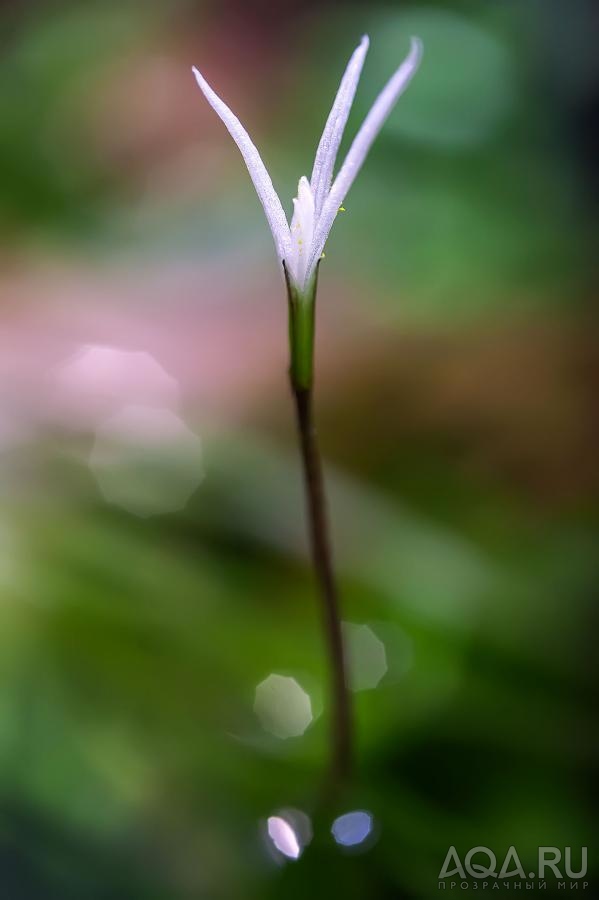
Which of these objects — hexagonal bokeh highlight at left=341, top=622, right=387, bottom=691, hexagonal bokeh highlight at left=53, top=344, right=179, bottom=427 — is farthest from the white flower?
hexagonal bokeh highlight at left=53, top=344, right=179, bottom=427

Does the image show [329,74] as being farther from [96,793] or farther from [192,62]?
[96,793]

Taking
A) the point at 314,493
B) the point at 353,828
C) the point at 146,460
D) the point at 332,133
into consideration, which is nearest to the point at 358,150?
the point at 332,133

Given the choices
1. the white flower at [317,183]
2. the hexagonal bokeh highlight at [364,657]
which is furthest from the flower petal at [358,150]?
the hexagonal bokeh highlight at [364,657]

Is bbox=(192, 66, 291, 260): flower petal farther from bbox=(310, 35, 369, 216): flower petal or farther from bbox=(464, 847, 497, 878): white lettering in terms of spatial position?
bbox=(464, 847, 497, 878): white lettering

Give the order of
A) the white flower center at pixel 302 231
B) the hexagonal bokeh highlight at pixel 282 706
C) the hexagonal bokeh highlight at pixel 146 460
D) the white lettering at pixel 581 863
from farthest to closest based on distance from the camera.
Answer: the hexagonal bokeh highlight at pixel 146 460 < the hexagonal bokeh highlight at pixel 282 706 < the white lettering at pixel 581 863 < the white flower center at pixel 302 231

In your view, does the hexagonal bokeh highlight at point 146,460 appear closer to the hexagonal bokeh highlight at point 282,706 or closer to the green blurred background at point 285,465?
the green blurred background at point 285,465

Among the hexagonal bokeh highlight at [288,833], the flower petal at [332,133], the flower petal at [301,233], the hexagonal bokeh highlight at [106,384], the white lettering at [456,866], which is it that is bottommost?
the white lettering at [456,866]

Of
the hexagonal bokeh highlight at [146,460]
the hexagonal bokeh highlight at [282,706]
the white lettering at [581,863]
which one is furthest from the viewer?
the hexagonal bokeh highlight at [146,460]

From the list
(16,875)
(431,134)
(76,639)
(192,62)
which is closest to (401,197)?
(431,134)
